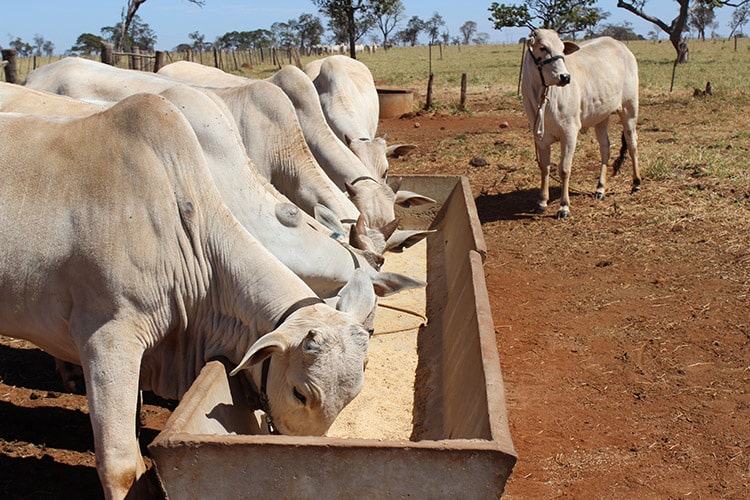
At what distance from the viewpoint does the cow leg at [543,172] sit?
32.0ft

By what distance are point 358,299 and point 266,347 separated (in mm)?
640

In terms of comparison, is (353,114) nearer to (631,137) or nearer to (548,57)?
(548,57)

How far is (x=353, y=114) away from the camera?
8.64 metres

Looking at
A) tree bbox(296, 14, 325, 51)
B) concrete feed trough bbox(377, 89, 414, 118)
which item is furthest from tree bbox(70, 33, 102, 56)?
concrete feed trough bbox(377, 89, 414, 118)

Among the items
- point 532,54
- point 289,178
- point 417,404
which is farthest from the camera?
point 532,54

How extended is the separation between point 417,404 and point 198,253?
2.17 m

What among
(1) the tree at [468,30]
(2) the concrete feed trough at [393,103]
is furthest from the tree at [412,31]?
(2) the concrete feed trough at [393,103]

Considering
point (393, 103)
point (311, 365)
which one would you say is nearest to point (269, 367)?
point (311, 365)

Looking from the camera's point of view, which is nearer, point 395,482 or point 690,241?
point 395,482

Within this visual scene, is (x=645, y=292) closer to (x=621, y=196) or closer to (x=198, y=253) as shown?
(x=621, y=196)

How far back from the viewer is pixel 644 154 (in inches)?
492

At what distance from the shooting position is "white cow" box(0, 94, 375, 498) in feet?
11.3

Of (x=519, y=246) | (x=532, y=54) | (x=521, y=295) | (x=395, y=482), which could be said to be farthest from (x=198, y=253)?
(x=532, y=54)

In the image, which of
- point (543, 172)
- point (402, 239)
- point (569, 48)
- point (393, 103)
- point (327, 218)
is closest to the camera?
point (327, 218)
